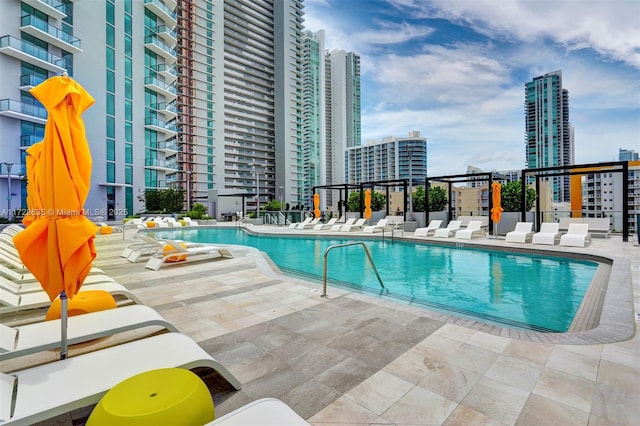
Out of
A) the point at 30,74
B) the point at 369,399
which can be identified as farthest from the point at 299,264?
the point at 30,74

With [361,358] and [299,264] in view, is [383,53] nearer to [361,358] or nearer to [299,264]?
[299,264]

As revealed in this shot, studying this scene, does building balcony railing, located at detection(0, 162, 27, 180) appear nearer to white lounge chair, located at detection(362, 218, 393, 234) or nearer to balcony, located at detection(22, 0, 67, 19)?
balcony, located at detection(22, 0, 67, 19)

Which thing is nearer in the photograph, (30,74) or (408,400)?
(408,400)

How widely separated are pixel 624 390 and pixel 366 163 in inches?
2756

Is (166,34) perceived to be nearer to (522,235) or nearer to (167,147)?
(167,147)

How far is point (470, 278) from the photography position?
7539mm

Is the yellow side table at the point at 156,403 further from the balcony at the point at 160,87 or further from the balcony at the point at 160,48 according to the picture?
the balcony at the point at 160,48

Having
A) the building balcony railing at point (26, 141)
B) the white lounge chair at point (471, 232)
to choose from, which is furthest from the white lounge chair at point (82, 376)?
the building balcony railing at point (26, 141)

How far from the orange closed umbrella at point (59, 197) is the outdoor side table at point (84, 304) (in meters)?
1.10

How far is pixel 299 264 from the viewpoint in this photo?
31.3 ft

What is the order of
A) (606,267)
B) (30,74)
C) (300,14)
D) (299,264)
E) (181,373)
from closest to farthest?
(181,373), (606,267), (299,264), (30,74), (300,14)

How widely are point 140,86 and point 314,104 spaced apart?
68196 mm

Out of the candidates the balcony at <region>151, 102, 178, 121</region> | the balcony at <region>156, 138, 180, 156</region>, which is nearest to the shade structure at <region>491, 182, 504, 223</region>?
the balcony at <region>156, 138, 180, 156</region>

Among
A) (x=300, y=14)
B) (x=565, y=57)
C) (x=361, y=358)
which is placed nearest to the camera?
(x=361, y=358)
